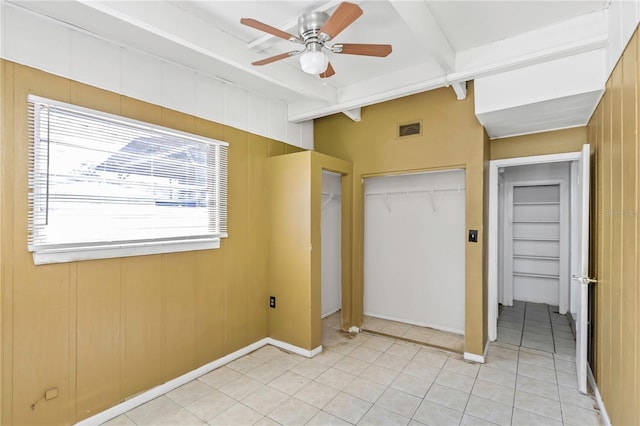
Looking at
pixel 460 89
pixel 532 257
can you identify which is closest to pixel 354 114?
pixel 460 89

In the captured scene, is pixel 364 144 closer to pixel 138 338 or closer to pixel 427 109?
pixel 427 109

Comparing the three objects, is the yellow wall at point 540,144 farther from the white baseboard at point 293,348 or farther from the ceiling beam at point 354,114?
the white baseboard at point 293,348

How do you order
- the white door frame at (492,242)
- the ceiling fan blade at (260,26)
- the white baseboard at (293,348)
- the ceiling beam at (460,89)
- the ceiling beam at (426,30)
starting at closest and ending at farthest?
the ceiling fan blade at (260,26) < the ceiling beam at (426,30) < the ceiling beam at (460,89) < the white baseboard at (293,348) < the white door frame at (492,242)

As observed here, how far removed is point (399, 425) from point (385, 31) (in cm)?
295

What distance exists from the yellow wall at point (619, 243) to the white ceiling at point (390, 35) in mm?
522

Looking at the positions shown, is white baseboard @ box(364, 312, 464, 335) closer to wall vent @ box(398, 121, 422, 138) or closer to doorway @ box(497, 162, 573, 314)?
doorway @ box(497, 162, 573, 314)

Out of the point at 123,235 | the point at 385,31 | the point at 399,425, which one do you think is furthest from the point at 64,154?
the point at 399,425

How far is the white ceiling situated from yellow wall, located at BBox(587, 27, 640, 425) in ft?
1.71

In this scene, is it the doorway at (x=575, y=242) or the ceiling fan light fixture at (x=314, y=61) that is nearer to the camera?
the ceiling fan light fixture at (x=314, y=61)

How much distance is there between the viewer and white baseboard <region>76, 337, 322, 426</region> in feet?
7.25

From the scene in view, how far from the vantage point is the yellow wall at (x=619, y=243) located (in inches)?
63.7

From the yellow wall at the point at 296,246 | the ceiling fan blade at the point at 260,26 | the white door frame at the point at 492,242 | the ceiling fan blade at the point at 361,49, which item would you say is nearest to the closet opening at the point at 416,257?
the white door frame at the point at 492,242

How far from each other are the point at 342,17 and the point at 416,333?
11.5 ft

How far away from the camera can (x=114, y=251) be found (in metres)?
2.28
